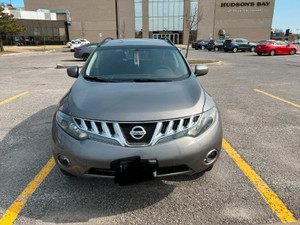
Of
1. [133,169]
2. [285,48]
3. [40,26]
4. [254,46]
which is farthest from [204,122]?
[40,26]


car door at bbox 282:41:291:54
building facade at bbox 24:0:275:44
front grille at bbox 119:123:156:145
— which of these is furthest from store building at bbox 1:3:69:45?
front grille at bbox 119:123:156:145

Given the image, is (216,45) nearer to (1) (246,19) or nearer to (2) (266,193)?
(1) (246,19)

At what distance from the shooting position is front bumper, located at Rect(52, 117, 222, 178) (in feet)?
6.97

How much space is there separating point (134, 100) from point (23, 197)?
161cm

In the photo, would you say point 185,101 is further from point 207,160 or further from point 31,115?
point 31,115

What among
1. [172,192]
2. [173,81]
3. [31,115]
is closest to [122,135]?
[172,192]

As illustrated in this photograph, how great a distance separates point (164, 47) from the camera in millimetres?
3904

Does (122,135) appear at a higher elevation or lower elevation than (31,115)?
higher

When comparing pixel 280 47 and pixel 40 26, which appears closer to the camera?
pixel 280 47

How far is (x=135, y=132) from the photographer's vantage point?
7.13ft

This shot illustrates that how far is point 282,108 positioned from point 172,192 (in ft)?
14.5

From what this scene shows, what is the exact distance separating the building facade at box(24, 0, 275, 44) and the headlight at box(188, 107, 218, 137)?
2101 inches

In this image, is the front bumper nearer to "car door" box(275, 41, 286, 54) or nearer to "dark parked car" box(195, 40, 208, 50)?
"car door" box(275, 41, 286, 54)

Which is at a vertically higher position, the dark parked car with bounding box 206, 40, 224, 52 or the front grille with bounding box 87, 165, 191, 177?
the dark parked car with bounding box 206, 40, 224, 52
